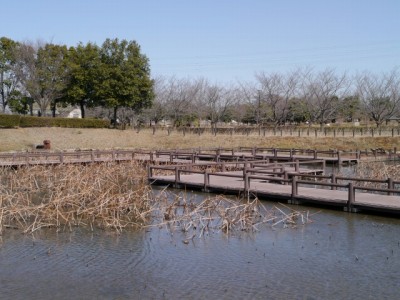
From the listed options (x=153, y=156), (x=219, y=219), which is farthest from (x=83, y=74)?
(x=219, y=219)

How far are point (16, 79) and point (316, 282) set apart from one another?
151 feet

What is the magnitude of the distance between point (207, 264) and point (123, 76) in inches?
1520

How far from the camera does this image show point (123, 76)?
4681 cm

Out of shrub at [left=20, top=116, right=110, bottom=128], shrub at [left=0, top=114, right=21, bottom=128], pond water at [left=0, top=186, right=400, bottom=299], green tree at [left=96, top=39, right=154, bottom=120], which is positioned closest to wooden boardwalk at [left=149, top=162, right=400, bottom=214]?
pond water at [left=0, top=186, right=400, bottom=299]

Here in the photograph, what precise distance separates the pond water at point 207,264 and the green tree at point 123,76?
35.4 metres

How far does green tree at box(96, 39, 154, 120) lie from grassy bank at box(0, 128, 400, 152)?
3.46 m

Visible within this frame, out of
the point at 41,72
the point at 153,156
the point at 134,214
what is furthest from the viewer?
the point at 41,72

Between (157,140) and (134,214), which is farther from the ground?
(157,140)

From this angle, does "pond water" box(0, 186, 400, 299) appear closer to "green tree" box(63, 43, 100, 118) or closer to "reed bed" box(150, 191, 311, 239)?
"reed bed" box(150, 191, 311, 239)

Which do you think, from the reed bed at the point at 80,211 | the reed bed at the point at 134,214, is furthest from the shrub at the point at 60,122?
the reed bed at the point at 134,214

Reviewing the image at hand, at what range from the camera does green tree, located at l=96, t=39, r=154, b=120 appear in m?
46.8

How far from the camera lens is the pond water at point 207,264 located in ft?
27.6

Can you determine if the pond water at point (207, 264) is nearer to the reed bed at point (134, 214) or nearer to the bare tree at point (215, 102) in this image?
the reed bed at point (134, 214)

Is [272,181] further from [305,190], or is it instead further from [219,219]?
[219,219]
